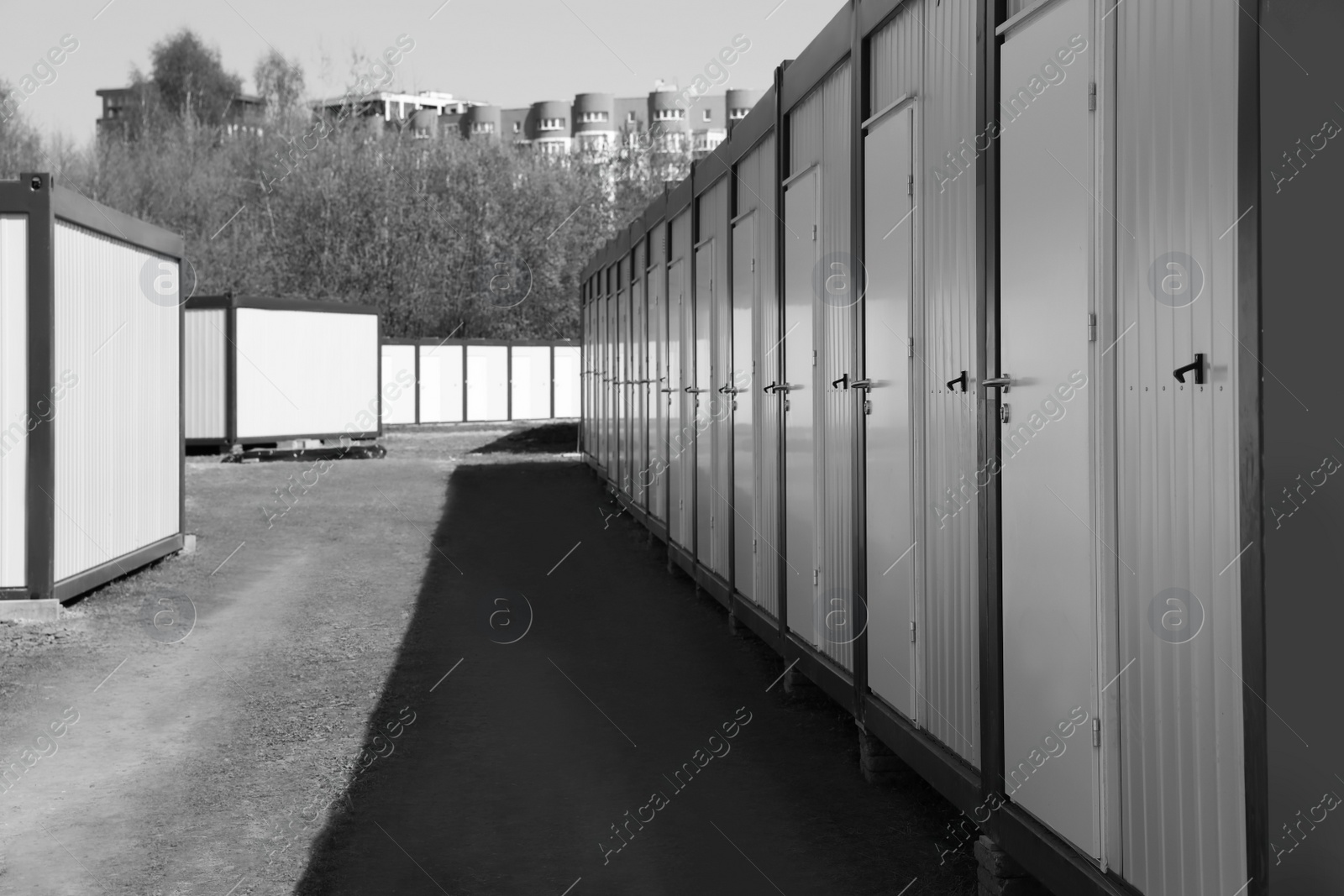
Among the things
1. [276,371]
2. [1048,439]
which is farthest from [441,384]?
[1048,439]

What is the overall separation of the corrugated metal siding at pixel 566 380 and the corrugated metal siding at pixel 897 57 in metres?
32.2

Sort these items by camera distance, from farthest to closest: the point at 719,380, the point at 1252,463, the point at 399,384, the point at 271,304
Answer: the point at 399,384, the point at 271,304, the point at 719,380, the point at 1252,463

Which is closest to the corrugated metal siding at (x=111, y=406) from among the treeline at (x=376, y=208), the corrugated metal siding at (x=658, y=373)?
the corrugated metal siding at (x=658, y=373)

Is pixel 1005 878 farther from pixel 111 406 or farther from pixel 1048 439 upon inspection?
pixel 111 406

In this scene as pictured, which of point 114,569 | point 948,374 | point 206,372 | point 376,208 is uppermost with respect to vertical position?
point 376,208

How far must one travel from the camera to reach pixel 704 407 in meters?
10.9

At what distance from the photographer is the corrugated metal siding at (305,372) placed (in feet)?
82.1

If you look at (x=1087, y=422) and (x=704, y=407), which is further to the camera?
(x=704, y=407)

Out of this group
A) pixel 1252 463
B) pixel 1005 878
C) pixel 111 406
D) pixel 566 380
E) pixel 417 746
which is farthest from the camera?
pixel 566 380

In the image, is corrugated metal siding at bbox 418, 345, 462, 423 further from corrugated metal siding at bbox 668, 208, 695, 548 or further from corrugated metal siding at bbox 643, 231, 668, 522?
corrugated metal siding at bbox 668, 208, 695, 548

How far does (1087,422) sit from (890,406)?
205 cm

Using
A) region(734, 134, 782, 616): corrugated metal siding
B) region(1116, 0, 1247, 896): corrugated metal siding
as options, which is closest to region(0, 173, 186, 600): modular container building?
region(734, 134, 782, 616): corrugated metal siding

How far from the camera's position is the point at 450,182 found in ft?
153

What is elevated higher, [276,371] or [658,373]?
[276,371]
